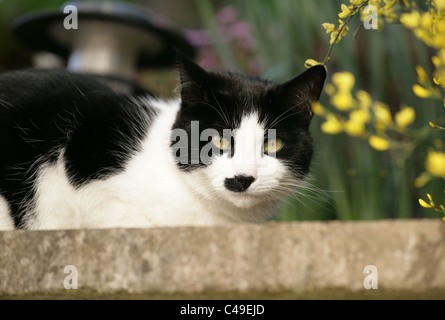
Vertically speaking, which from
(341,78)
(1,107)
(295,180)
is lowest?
(341,78)

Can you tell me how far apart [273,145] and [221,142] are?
101 mm

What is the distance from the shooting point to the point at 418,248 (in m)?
0.49

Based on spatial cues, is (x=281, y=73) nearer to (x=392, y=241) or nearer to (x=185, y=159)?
(x=185, y=159)

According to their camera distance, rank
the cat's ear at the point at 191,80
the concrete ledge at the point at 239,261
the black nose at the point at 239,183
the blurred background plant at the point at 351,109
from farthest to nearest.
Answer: the blurred background plant at the point at 351,109
the cat's ear at the point at 191,80
the black nose at the point at 239,183
the concrete ledge at the point at 239,261

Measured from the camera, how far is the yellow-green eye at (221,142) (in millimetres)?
881

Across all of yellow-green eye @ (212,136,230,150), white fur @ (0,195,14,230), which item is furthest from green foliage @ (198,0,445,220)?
white fur @ (0,195,14,230)

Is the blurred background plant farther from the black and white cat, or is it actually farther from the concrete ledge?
the concrete ledge

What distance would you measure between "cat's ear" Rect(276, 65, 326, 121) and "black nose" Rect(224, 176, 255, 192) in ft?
0.68

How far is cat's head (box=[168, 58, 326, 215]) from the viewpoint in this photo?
33.7 inches

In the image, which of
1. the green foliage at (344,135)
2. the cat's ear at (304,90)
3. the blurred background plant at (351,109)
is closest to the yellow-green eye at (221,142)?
the cat's ear at (304,90)

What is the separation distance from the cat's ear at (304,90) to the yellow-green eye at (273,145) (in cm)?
8

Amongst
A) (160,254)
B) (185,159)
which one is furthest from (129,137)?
(160,254)

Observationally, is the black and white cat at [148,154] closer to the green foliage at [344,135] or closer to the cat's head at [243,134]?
the cat's head at [243,134]

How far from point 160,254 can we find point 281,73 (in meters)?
1.06
